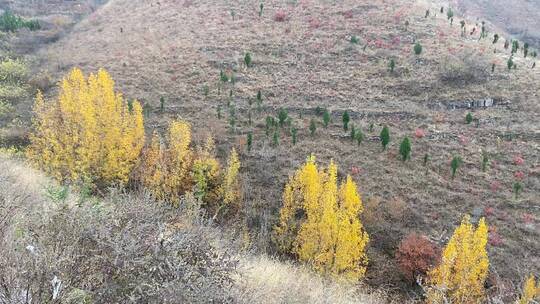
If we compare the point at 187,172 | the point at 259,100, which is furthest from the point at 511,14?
the point at 187,172

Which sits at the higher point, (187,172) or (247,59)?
(247,59)

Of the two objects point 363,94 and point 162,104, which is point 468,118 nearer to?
point 363,94

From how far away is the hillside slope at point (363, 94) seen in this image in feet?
74.2

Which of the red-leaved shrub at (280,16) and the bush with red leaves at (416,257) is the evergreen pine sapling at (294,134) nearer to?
the bush with red leaves at (416,257)

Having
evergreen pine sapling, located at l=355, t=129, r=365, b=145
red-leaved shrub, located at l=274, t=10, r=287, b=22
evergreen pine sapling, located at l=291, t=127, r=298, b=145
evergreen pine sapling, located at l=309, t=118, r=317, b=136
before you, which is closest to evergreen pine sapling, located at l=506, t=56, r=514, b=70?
evergreen pine sapling, located at l=355, t=129, r=365, b=145

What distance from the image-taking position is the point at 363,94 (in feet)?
104

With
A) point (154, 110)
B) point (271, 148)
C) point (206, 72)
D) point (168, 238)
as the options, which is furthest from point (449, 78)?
point (168, 238)

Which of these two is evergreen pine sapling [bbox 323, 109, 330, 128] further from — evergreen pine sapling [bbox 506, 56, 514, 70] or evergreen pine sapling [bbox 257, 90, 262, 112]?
evergreen pine sapling [bbox 506, 56, 514, 70]

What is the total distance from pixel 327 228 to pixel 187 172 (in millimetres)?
8251

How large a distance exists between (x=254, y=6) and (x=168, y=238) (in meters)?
43.4

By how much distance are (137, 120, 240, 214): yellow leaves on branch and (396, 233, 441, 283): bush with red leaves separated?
344 inches

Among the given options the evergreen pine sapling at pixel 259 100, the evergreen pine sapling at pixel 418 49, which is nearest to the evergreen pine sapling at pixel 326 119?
the evergreen pine sapling at pixel 259 100

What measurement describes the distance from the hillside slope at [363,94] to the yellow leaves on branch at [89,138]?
5.28 metres

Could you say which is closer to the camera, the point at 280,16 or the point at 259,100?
the point at 259,100
